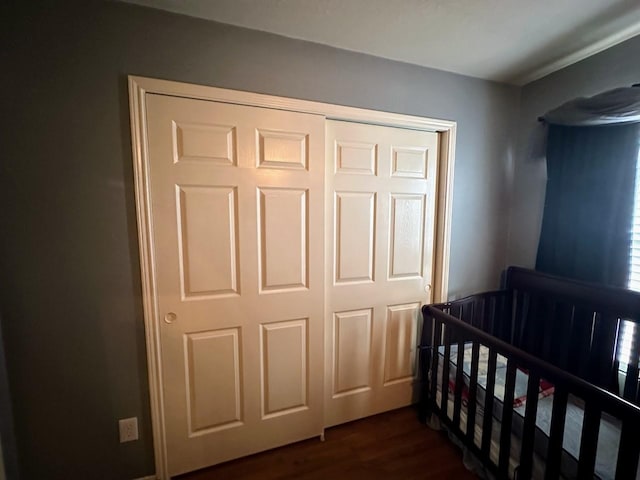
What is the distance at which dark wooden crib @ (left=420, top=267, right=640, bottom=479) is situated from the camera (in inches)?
38.9

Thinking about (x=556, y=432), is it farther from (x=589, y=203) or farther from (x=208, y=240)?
(x=208, y=240)

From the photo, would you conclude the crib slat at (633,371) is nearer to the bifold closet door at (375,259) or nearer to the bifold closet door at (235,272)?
the bifold closet door at (375,259)

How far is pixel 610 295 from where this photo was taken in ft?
4.82

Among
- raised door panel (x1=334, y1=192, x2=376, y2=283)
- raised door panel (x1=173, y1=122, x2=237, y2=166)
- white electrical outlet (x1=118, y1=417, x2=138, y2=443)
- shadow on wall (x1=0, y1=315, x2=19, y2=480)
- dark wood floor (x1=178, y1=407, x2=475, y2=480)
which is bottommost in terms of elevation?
dark wood floor (x1=178, y1=407, x2=475, y2=480)

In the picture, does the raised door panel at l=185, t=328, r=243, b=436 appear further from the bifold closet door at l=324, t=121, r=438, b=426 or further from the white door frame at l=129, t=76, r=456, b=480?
the bifold closet door at l=324, t=121, r=438, b=426

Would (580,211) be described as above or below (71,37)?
below

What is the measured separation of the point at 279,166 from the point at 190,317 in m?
0.93

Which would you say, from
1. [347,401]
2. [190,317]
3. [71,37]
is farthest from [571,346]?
[71,37]

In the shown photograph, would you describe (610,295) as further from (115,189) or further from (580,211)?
(115,189)

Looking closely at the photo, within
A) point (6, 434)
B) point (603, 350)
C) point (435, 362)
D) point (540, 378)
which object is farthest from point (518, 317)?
point (6, 434)

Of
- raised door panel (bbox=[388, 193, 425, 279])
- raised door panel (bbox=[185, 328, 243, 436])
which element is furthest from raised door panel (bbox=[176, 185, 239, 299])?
raised door panel (bbox=[388, 193, 425, 279])

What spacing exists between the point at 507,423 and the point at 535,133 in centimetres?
185

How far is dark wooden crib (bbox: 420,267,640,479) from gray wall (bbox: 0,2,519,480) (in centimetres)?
166

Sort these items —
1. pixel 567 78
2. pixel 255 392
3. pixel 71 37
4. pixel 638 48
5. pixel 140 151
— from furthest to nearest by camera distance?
pixel 567 78 < pixel 255 392 < pixel 638 48 < pixel 140 151 < pixel 71 37
